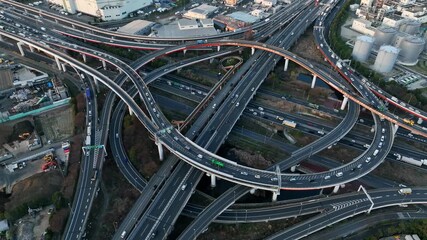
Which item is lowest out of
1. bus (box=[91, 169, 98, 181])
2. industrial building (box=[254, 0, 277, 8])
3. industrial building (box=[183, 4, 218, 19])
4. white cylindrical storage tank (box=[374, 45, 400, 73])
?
bus (box=[91, 169, 98, 181])

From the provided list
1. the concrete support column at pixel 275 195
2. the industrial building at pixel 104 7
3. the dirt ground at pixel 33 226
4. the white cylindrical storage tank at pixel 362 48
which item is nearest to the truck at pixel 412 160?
the concrete support column at pixel 275 195

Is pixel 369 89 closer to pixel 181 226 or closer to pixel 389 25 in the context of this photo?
pixel 389 25

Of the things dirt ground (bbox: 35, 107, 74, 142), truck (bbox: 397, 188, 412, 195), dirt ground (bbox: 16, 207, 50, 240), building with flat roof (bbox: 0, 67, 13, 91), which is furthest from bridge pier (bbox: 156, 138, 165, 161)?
building with flat roof (bbox: 0, 67, 13, 91)

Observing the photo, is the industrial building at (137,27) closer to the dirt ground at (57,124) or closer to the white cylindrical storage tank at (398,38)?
the dirt ground at (57,124)

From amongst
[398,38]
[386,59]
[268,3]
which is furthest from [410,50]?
[268,3]

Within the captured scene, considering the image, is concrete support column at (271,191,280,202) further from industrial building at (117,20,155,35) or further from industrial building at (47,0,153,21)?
industrial building at (47,0,153,21)

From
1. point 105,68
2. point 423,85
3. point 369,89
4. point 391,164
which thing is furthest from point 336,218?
point 105,68
